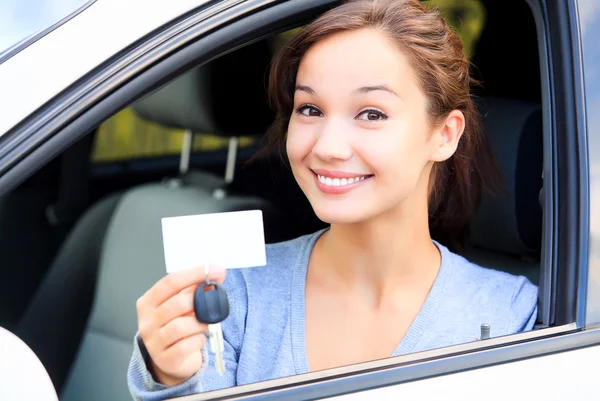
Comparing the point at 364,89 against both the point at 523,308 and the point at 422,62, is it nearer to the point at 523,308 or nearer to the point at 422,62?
the point at 422,62

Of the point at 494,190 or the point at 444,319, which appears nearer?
the point at 444,319

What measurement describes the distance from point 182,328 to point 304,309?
0.47m

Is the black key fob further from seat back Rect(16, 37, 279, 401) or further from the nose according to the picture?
seat back Rect(16, 37, 279, 401)

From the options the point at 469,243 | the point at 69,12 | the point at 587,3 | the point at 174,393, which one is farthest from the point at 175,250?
the point at 469,243

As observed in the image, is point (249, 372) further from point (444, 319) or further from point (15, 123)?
point (15, 123)

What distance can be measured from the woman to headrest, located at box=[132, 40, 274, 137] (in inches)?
18.2

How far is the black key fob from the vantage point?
3.73ft

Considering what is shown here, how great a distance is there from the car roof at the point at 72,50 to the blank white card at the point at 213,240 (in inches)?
9.2

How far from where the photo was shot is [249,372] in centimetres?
154

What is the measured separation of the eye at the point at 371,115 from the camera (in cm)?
147

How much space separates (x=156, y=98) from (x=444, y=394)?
1313 mm

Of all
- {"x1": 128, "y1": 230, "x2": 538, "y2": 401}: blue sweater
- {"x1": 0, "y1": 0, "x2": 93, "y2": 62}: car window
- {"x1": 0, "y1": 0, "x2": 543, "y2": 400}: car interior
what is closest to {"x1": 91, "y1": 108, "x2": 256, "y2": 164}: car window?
{"x1": 0, "y1": 0, "x2": 543, "y2": 400}: car interior

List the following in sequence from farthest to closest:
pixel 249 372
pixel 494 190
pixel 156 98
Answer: pixel 156 98, pixel 494 190, pixel 249 372

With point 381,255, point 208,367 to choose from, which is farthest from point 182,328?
point 381,255
